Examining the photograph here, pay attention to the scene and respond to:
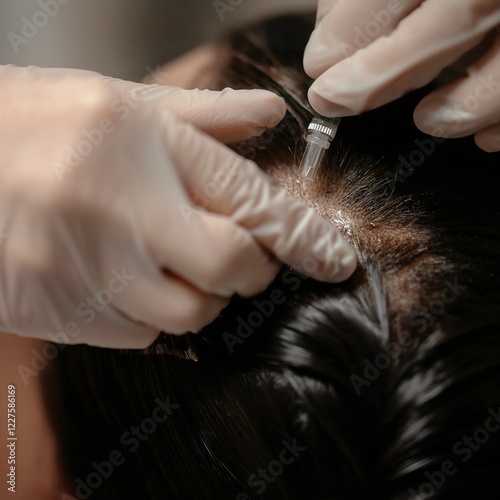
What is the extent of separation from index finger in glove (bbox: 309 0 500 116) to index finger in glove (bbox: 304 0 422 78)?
4cm

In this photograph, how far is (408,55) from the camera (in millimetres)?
825

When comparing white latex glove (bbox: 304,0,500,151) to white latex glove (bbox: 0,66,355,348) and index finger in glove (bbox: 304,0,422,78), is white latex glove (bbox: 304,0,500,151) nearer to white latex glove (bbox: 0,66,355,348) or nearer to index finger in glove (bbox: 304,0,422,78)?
→ index finger in glove (bbox: 304,0,422,78)

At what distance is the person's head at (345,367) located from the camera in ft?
2.41

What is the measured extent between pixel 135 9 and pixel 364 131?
742 mm

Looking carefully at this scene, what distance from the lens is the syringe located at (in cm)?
86

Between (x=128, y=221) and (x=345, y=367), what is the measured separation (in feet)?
1.25

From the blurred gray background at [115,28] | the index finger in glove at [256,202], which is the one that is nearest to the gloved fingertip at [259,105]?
the index finger in glove at [256,202]

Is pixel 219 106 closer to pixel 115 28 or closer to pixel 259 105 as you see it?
pixel 259 105

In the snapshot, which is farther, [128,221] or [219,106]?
[219,106]

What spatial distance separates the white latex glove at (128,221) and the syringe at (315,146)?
7 cm

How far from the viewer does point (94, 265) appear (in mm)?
814

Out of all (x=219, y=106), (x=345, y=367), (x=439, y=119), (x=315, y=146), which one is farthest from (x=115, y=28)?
(x=345, y=367)

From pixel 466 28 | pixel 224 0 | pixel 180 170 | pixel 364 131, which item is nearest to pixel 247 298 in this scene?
pixel 180 170

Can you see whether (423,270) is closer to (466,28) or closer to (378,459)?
(378,459)
